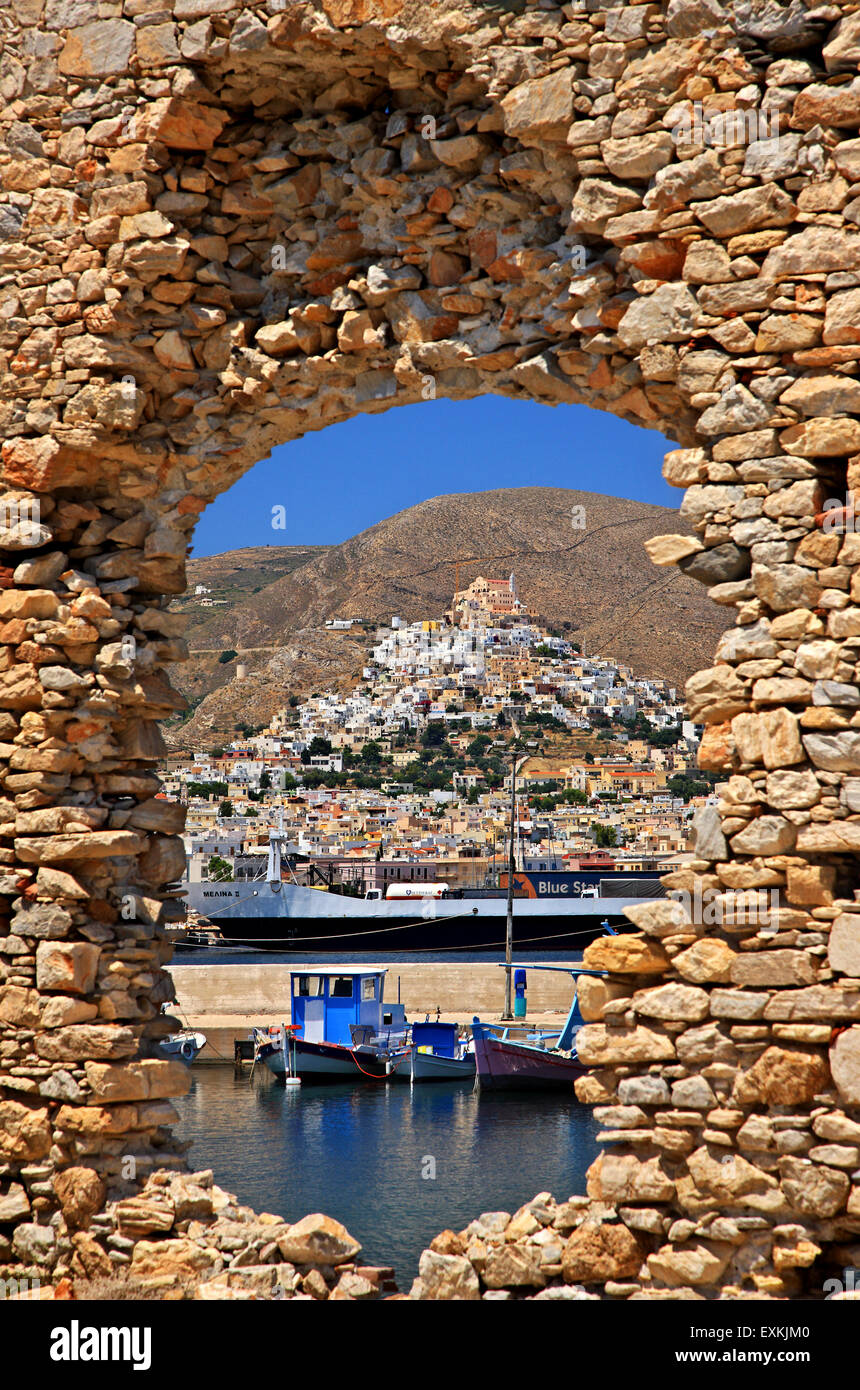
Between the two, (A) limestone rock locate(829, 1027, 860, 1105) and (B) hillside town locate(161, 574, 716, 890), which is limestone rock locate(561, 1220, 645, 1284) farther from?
(B) hillside town locate(161, 574, 716, 890)

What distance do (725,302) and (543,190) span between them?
94 cm

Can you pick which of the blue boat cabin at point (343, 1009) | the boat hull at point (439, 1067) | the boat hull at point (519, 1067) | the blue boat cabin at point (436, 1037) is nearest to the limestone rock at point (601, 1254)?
the boat hull at point (519, 1067)

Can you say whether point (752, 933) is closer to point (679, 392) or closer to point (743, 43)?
point (679, 392)

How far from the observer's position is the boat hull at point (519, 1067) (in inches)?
662

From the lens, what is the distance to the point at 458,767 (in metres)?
69.1

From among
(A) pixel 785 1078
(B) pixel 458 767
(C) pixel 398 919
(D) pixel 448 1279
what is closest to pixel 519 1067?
(D) pixel 448 1279

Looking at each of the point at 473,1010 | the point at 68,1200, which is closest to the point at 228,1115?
the point at 473,1010

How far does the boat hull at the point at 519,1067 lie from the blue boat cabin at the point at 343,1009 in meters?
2.55

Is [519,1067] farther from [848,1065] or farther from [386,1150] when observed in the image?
[848,1065]

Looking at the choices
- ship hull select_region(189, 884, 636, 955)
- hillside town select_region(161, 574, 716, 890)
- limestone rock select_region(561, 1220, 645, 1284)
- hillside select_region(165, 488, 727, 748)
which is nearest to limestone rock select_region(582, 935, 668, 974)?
limestone rock select_region(561, 1220, 645, 1284)

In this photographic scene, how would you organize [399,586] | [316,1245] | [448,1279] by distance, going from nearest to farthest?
[448,1279], [316,1245], [399,586]

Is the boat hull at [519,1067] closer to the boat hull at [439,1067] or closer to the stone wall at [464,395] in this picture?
the boat hull at [439,1067]

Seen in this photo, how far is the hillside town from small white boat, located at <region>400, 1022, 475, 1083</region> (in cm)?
3205

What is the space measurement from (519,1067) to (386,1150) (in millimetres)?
3634
